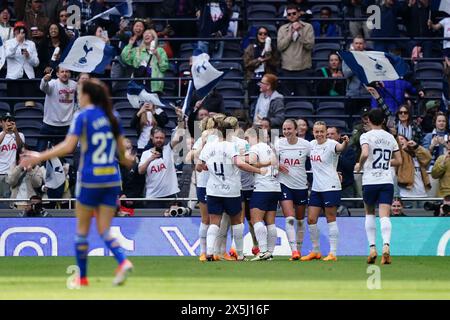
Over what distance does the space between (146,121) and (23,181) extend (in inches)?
115

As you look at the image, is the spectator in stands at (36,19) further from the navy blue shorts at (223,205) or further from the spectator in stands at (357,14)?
the navy blue shorts at (223,205)

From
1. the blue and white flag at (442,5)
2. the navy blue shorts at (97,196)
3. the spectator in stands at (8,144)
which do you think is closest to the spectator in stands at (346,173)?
the blue and white flag at (442,5)

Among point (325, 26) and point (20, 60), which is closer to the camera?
point (20, 60)

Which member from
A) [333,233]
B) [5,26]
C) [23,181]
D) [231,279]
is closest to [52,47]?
[5,26]

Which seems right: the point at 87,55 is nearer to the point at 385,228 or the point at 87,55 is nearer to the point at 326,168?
the point at 326,168

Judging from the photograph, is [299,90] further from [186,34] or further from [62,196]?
[62,196]

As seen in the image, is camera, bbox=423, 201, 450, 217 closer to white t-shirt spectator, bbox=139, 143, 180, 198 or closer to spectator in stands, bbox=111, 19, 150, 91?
white t-shirt spectator, bbox=139, 143, 180, 198

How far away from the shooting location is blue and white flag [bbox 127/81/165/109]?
2711 cm

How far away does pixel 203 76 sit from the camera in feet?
86.9

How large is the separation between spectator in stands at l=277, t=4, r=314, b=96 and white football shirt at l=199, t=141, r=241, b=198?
23.7 ft

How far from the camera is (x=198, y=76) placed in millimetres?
26484
